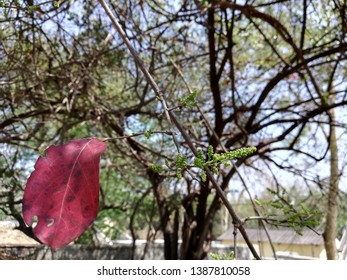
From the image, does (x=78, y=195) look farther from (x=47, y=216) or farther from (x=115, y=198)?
(x=115, y=198)

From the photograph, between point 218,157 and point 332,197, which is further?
point 332,197

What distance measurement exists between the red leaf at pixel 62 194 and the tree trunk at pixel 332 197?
2171mm

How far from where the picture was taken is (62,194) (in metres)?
0.48

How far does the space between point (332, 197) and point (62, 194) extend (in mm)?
2600

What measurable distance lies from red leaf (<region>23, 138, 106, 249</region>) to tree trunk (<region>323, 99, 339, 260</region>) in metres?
2.17

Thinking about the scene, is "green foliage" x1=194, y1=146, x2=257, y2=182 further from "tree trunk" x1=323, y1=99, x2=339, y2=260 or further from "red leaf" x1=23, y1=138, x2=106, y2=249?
"tree trunk" x1=323, y1=99, x2=339, y2=260

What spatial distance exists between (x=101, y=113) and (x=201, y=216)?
3.17 ft

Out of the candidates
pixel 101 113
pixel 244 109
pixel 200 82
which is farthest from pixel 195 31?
pixel 101 113

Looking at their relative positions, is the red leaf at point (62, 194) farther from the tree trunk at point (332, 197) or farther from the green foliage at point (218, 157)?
the tree trunk at point (332, 197)

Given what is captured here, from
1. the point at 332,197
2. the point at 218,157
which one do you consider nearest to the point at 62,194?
the point at 218,157

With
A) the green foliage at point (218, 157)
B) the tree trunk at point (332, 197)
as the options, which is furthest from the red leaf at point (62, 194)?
the tree trunk at point (332, 197)

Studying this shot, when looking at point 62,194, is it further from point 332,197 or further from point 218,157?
point 332,197

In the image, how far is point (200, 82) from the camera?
10.5 feet

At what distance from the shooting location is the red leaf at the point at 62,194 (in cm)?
45
